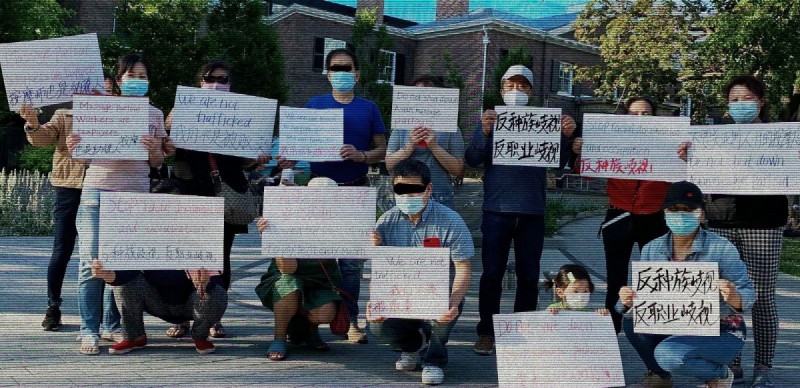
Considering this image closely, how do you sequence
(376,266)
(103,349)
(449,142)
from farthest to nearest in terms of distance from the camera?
1. (449,142)
2. (103,349)
3. (376,266)

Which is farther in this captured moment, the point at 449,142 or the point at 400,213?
the point at 449,142

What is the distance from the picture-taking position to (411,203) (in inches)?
205

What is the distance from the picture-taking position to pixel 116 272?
18.2 ft

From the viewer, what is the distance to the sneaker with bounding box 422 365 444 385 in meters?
5.14

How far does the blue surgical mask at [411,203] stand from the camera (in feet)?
17.0

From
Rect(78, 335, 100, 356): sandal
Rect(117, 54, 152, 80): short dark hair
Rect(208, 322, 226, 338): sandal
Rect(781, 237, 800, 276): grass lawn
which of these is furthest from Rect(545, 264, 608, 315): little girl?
Rect(781, 237, 800, 276): grass lawn

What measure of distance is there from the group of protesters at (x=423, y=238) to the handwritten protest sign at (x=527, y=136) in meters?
0.11

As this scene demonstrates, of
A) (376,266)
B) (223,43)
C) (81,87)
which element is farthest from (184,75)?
(376,266)

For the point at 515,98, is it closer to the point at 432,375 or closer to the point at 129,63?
the point at 432,375

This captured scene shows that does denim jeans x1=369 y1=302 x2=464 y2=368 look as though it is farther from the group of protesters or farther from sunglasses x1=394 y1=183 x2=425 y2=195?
sunglasses x1=394 y1=183 x2=425 y2=195

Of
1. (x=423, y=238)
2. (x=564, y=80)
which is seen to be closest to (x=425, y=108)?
(x=423, y=238)

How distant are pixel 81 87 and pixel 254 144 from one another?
1.21 meters

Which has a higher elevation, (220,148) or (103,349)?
(220,148)

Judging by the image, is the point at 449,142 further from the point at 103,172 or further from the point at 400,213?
the point at 103,172
